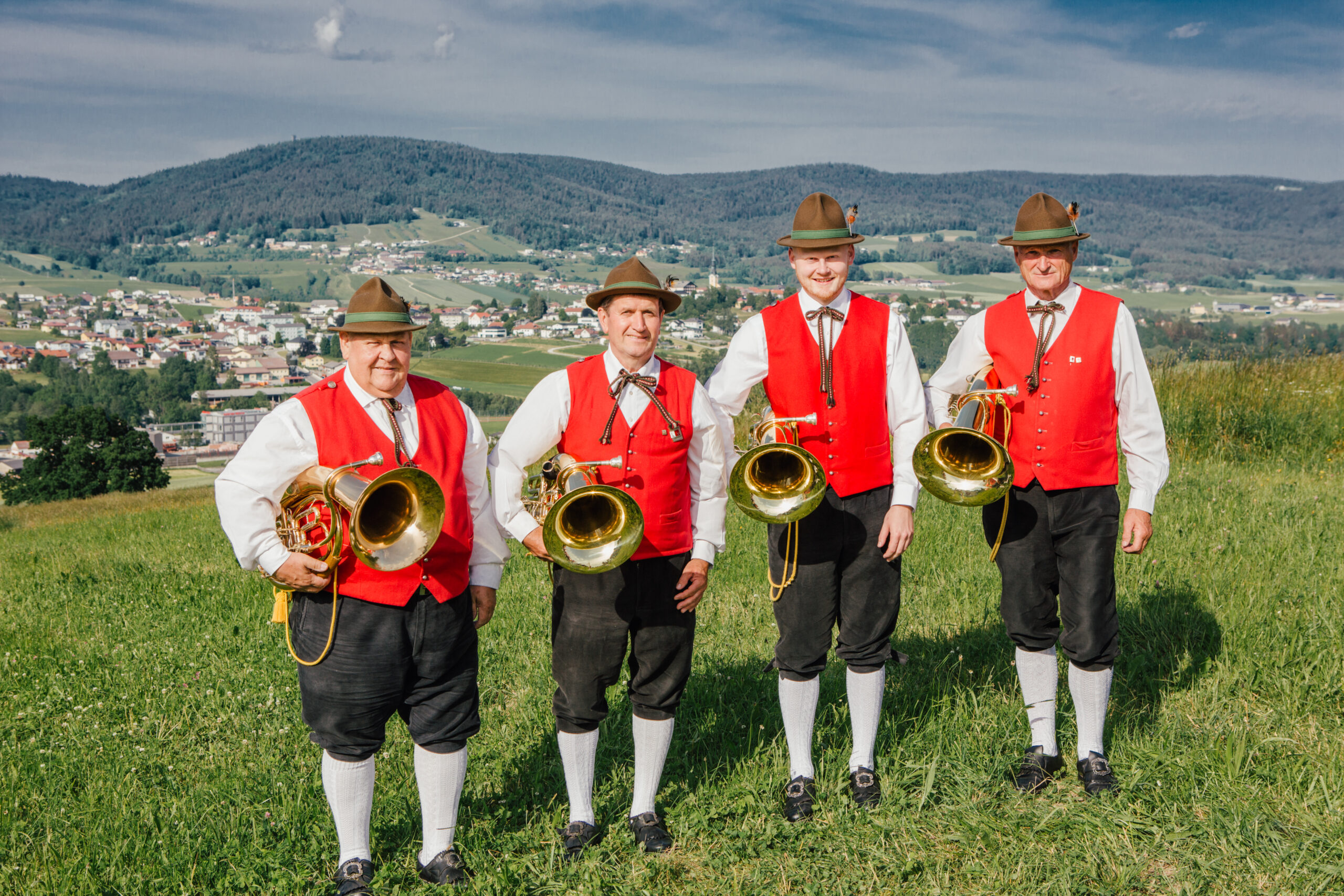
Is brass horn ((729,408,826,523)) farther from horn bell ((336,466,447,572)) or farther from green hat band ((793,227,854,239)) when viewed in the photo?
horn bell ((336,466,447,572))

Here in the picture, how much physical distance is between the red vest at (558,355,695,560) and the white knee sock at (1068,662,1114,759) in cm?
212

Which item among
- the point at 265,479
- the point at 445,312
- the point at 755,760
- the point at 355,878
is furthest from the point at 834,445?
the point at 445,312

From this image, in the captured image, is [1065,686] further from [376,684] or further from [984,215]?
[984,215]

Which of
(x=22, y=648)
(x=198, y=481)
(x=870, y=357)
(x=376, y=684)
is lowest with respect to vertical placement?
(x=198, y=481)

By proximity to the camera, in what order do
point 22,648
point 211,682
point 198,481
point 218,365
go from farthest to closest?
point 218,365 → point 198,481 → point 22,648 → point 211,682

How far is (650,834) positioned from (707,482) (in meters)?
1.57

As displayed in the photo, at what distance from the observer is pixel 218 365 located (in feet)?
362

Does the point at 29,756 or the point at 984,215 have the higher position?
the point at 984,215

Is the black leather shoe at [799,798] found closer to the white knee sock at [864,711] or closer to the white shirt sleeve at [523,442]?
the white knee sock at [864,711]

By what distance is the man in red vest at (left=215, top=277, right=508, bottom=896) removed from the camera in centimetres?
325

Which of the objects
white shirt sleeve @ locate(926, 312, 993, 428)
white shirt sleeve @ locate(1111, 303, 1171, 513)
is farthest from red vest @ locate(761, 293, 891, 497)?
white shirt sleeve @ locate(1111, 303, 1171, 513)

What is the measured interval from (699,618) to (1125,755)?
10.4 ft

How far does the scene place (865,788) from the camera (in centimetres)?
431

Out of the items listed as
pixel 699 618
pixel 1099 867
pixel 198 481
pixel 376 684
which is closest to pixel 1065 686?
pixel 1099 867
